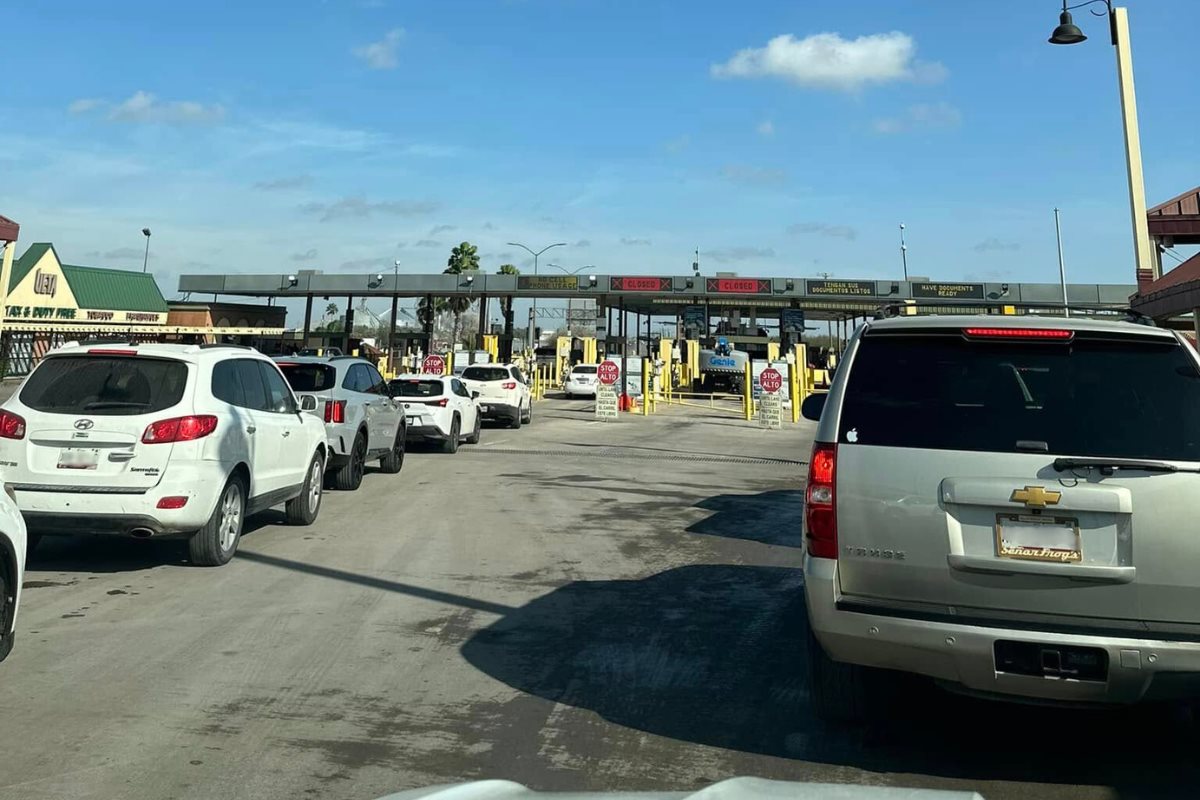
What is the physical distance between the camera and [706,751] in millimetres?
4305

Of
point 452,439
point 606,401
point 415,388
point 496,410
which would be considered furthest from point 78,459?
point 606,401

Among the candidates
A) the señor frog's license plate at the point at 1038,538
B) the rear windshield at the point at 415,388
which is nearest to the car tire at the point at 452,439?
the rear windshield at the point at 415,388

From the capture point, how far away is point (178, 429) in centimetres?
752

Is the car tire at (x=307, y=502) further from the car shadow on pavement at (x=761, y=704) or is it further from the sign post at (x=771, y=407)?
the sign post at (x=771, y=407)

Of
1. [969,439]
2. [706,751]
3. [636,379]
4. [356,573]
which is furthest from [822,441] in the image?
[636,379]

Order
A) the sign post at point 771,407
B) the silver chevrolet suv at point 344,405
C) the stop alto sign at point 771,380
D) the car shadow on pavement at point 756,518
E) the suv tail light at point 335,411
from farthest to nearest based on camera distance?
the stop alto sign at point 771,380 < the sign post at point 771,407 < the silver chevrolet suv at point 344,405 < the suv tail light at point 335,411 < the car shadow on pavement at point 756,518

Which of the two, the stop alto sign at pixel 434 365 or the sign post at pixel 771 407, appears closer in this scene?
the sign post at pixel 771 407

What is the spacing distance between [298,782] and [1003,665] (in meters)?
2.93

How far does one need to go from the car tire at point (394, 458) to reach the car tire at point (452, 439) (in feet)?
9.80

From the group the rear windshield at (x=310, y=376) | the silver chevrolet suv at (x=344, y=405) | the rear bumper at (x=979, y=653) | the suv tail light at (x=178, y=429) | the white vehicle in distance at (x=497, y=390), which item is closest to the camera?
the rear bumper at (x=979, y=653)

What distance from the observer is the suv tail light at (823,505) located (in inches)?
160

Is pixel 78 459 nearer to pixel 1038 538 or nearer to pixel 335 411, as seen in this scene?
pixel 335 411

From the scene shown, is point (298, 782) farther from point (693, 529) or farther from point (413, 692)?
point (693, 529)

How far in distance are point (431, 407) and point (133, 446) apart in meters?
10.6
